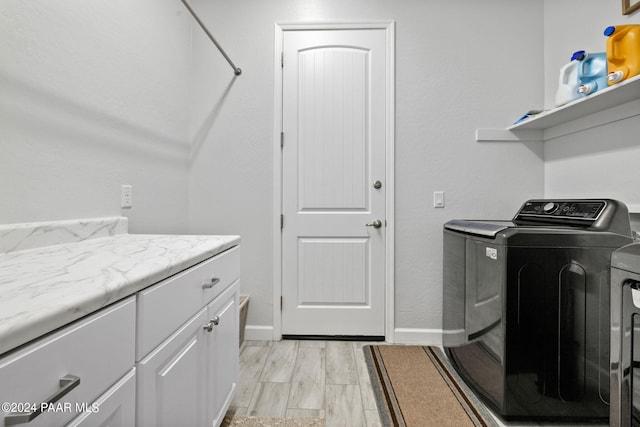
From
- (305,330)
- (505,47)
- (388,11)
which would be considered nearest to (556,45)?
(505,47)

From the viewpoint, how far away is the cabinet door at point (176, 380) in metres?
0.73

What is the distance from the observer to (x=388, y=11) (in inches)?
88.5

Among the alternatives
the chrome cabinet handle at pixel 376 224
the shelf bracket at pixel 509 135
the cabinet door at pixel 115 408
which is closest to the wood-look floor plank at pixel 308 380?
the chrome cabinet handle at pixel 376 224

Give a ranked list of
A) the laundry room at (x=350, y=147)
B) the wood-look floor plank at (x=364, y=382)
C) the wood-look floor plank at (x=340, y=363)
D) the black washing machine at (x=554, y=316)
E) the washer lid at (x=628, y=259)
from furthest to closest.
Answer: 1. the laundry room at (x=350, y=147)
2. the wood-look floor plank at (x=340, y=363)
3. the wood-look floor plank at (x=364, y=382)
4. the black washing machine at (x=554, y=316)
5. the washer lid at (x=628, y=259)

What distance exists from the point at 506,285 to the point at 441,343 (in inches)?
40.9

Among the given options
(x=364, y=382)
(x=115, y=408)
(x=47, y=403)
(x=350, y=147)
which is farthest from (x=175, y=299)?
(x=350, y=147)

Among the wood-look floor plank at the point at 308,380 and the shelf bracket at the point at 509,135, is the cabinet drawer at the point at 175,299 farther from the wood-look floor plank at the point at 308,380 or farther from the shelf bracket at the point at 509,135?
the shelf bracket at the point at 509,135

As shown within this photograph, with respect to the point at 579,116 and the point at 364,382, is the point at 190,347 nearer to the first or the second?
the point at 364,382

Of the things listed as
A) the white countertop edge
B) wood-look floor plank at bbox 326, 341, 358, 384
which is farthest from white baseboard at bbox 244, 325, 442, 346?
the white countertop edge

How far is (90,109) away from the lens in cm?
136

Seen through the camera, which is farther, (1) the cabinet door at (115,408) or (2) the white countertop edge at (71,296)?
(1) the cabinet door at (115,408)

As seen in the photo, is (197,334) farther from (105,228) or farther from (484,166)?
(484,166)

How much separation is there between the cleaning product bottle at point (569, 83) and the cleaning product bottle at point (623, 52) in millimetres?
204

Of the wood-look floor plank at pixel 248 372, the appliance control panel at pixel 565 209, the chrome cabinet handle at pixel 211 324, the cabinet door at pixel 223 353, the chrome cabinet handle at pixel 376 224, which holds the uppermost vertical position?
the appliance control panel at pixel 565 209
